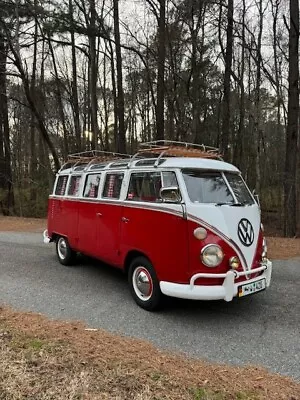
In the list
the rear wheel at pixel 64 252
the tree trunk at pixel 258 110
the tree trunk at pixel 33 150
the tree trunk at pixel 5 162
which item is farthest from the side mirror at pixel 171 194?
the tree trunk at pixel 5 162

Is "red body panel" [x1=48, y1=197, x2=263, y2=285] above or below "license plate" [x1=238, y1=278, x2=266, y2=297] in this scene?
above

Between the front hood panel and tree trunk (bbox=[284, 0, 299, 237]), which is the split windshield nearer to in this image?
the front hood panel

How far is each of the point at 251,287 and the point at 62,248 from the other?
469 centimetres

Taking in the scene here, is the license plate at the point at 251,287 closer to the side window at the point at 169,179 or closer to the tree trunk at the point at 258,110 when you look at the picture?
the side window at the point at 169,179

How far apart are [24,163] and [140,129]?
32.6ft

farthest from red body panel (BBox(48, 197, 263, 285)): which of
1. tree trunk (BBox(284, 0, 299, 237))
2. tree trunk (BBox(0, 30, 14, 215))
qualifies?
tree trunk (BBox(0, 30, 14, 215))

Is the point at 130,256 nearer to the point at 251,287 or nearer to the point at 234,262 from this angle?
the point at 234,262

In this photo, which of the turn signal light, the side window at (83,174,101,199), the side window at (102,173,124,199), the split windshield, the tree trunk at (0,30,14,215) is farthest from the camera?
the tree trunk at (0,30,14,215)

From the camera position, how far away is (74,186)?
8.16 m

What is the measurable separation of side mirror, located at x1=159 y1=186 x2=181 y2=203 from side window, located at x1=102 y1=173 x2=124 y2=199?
4.15 ft

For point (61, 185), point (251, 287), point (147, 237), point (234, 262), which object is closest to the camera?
point (234, 262)

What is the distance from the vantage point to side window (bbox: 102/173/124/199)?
6.57 meters

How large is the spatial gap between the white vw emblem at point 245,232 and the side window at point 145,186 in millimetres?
1237

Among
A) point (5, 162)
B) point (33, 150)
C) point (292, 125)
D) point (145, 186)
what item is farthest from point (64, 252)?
point (33, 150)
